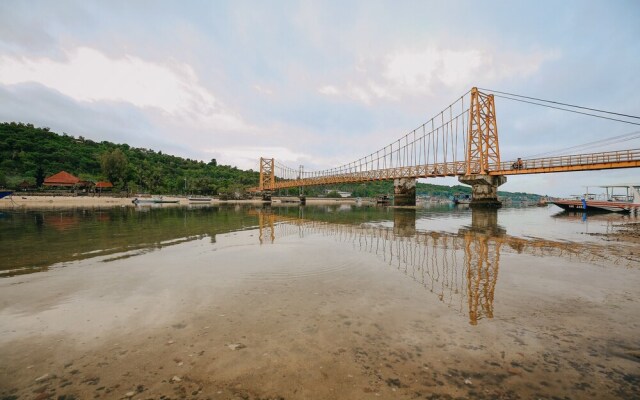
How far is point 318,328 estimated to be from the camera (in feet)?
15.8

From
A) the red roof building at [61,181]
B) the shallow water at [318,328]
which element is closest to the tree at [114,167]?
the red roof building at [61,181]

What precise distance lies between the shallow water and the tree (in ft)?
377

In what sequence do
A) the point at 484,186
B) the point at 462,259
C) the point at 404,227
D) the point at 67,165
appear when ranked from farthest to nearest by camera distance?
the point at 67,165 → the point at 484,186 → the point at 404,227 → the point at 462,259

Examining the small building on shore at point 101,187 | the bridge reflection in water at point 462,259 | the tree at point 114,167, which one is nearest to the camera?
the bridge reflection in water at point 462,259

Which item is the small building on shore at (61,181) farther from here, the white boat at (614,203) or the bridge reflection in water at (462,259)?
the white boat at (614,203)

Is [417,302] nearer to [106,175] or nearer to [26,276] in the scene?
[26,276]

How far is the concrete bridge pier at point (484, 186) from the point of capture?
4509cm

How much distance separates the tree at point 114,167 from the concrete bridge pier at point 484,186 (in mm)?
114608

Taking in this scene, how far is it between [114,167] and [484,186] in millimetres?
118528

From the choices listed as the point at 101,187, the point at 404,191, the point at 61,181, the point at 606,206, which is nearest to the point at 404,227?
the point at 606,206

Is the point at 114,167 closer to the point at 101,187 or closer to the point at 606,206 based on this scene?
the point at 101,187

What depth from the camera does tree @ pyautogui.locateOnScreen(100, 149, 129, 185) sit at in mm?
103125

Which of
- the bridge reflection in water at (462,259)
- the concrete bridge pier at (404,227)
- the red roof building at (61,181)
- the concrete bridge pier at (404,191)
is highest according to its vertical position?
the red roof building at (61,181)

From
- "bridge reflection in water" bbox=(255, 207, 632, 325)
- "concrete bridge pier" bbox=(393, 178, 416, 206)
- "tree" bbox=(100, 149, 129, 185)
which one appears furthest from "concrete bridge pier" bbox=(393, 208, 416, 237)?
"tree" bbox=(100, 149, 129, 185)
